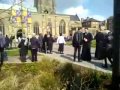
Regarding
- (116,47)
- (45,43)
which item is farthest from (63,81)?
(45,43)

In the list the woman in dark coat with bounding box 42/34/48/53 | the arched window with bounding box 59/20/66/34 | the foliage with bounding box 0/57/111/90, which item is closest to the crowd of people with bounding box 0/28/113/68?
the foliage with bounding box 0/57/111/90

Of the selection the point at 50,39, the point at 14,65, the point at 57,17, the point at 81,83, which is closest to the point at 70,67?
the point at 81,83

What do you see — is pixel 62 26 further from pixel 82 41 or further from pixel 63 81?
pixel 63 81

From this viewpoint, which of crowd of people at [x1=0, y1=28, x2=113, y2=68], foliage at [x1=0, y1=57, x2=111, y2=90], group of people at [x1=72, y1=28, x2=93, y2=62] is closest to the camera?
foliage at [x1=0, y1=57, x2=111, y2=90]

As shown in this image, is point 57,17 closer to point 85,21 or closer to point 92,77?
point 85,21

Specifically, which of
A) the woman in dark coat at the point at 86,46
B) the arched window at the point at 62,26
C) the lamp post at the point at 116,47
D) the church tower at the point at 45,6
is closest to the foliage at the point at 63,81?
the woman in dark coat at the point at 86,46

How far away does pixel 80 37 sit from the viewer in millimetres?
15648

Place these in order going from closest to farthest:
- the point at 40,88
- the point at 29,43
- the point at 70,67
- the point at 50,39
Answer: the point at 40,88 < the point at 70,67 < the point at 29,43 < the point at 50,39

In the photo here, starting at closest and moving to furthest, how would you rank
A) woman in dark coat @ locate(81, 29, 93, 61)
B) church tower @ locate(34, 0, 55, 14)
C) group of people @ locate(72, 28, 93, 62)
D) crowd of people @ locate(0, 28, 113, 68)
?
crowd of people @ locate(0, 28, 113, 68) → group of people @ locate(72, 28, 93, 62) → woman in dark coat @ locate(81, 29, 93, 61) → church tower @ locate(34, 0, 55, 14)

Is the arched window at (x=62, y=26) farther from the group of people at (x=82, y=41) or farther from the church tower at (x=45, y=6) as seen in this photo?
the group of people at (x=82, y=41)

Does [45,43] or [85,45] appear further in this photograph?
[45,43]

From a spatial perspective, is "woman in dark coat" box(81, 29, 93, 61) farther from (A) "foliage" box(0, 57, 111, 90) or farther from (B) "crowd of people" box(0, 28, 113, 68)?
(A) "foliage" box(0, 57, 111, 90)

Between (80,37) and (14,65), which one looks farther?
(80,37)

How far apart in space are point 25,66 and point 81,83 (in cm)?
641
